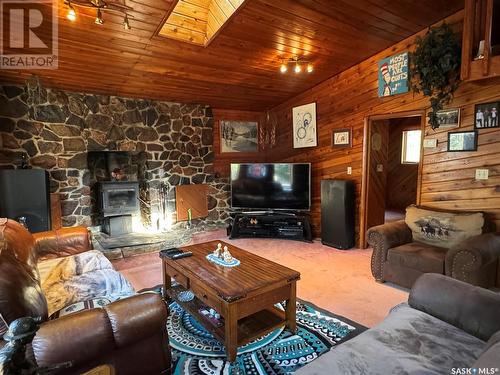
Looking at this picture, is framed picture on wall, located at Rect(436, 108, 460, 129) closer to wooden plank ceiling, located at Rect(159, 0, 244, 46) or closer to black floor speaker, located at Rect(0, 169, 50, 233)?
wooden plank ceiling, located at Rect(159, 0, 244, 46)

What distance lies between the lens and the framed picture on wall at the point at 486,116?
3.08m

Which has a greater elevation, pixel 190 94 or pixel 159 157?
pixel 190 94

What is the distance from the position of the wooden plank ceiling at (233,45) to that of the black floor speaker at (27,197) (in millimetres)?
1214

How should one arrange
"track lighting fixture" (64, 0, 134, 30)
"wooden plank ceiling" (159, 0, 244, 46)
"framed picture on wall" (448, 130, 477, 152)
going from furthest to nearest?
"framed picture on wall" (448, 130, 477, 152)
"wooden plank ceiling" (159, 0, 244, 46)
"track lighting fixture" (64, 0, 134, 30)

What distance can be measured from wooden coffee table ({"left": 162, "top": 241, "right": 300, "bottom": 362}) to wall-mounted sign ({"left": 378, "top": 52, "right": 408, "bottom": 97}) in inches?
115

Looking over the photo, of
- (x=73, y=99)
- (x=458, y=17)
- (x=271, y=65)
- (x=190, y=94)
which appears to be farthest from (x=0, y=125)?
(x=458, y=17)

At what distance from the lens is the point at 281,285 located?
85.0 inches

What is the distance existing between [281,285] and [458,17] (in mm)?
3513

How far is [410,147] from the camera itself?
7.46 metres

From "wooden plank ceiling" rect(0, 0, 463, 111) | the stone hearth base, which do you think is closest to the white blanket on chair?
the stone hearth base

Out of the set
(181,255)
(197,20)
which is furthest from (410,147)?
(181,255)

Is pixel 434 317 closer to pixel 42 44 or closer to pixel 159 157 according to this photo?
pixel 42 44

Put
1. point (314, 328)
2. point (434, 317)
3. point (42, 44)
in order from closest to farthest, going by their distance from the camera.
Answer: point (434, 317), point (314, 328), point (42, 44)

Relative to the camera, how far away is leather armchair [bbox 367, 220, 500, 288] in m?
2.57
